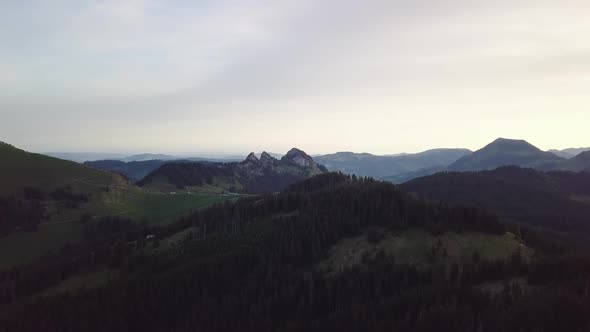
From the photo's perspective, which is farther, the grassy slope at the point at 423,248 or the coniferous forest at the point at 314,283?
the grassy slope at the point at 423,248

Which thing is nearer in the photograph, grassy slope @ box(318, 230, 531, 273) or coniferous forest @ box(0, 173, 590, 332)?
coniferous forest @ box(0, 173, 590, 332)

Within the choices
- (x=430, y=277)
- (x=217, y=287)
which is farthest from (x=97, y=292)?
(x=430, y=277)

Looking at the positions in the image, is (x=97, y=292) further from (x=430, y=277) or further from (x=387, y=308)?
(x=430, y=277)

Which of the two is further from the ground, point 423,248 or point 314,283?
point 423,248
